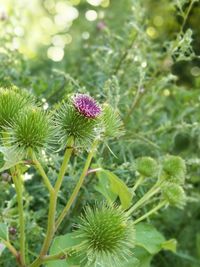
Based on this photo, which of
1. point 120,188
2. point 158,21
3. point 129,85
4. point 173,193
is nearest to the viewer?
point 120,188

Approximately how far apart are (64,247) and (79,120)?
268 millimetres

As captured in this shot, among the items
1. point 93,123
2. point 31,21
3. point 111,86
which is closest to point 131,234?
point 93,123

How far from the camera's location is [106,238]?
1112 mm

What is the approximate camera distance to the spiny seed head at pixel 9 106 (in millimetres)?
1138

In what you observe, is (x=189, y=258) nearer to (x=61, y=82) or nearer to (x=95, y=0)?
(x=61, y=82)

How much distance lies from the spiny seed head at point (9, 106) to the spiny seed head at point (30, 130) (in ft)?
0.05

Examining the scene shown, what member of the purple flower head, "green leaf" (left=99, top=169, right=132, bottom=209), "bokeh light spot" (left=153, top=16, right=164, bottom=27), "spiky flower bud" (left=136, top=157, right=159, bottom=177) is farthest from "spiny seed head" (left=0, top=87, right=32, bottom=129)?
"bokeh light spot" (left=153, top=16, right=164, bottom=27)

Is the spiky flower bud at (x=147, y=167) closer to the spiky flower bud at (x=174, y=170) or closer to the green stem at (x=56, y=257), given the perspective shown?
the spiky flower bud at (x=174, y=170)

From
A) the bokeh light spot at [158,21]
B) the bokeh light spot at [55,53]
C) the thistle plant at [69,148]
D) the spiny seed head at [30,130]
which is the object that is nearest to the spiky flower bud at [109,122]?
the thistle plant at [69,148]

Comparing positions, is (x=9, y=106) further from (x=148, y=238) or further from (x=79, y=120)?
(x=148, y=238)

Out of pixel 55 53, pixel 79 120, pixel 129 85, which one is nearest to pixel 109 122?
pixel 79 120

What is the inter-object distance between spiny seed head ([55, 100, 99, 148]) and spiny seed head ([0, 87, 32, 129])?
82 mm

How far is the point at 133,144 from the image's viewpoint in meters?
1.96

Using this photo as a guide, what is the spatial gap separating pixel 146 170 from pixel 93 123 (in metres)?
0.32
